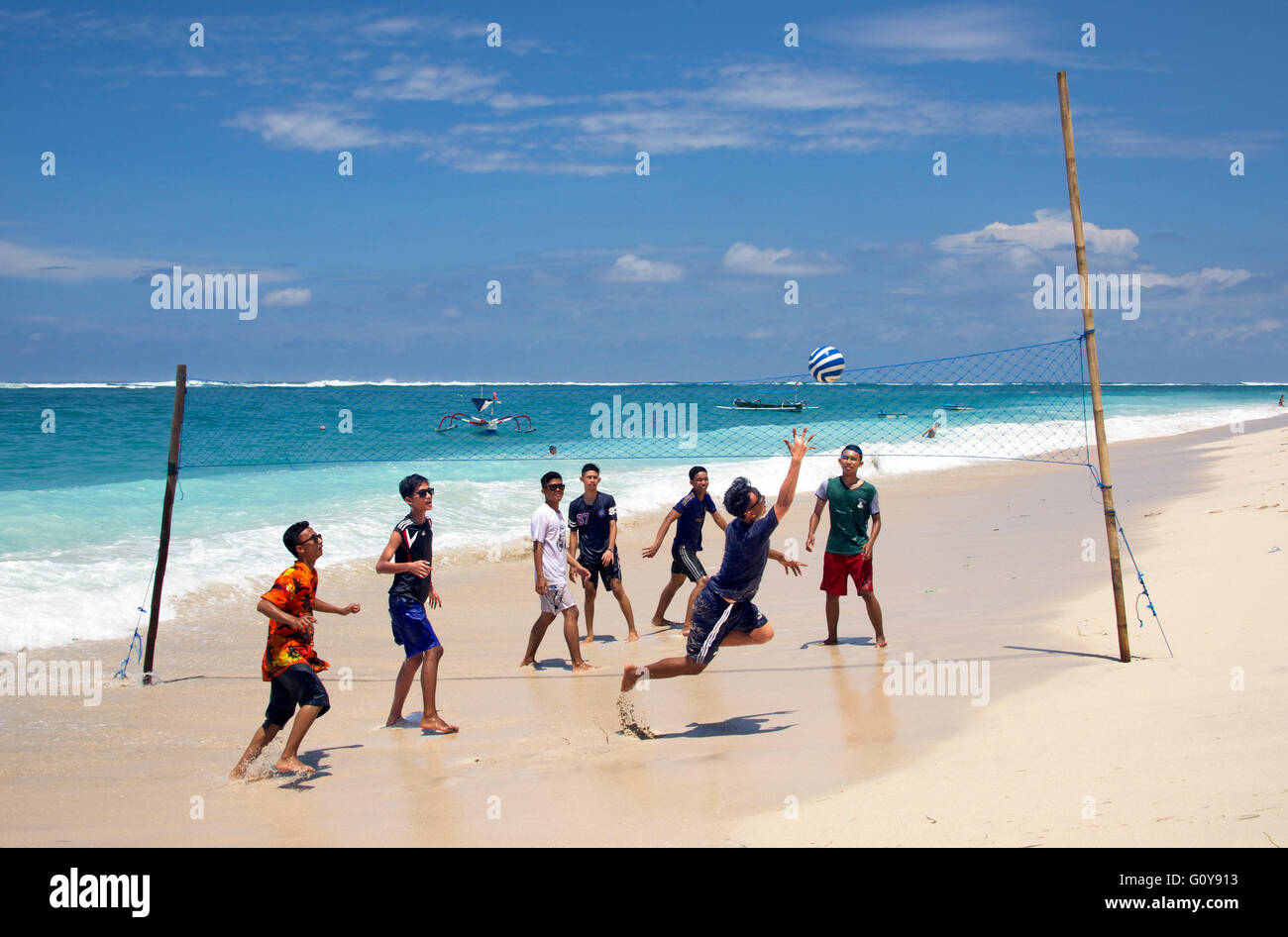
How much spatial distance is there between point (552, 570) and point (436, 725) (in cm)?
187

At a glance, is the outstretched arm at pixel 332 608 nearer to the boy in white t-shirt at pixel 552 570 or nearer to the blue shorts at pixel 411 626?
the blue shorts at pixel 411 626

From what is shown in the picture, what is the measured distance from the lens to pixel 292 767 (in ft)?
17.8

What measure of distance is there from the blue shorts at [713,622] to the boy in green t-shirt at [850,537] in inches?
76.3

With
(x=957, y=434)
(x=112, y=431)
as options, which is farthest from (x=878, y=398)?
(x=112, y=431)

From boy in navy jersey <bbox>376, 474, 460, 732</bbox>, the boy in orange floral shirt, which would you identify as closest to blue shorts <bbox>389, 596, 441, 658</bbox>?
boy in navy jersey <bbox>376, 474, 460, 732</bbox>

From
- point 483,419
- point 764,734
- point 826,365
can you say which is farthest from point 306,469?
point 483,419

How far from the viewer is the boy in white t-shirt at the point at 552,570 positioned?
7758 mm

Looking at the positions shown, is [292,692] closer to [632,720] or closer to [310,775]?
[310,775]

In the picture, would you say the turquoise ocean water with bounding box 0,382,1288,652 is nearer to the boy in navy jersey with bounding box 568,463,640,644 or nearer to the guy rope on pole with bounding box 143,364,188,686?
the guy rope on pole with bounding box 143,364,188,686

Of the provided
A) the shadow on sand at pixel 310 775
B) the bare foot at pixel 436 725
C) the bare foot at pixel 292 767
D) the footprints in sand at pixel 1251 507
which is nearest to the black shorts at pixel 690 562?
the bare foot at pixel 436 725

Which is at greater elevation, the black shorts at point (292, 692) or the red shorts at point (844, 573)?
the red shorts at point (844, 573)

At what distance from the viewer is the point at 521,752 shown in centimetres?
582

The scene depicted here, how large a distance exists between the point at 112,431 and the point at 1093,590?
Result: 111 feet
